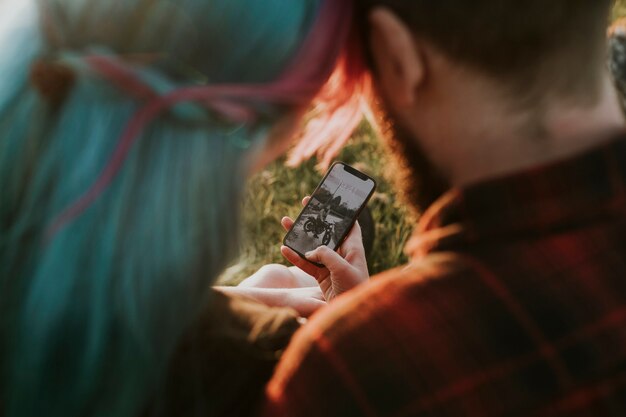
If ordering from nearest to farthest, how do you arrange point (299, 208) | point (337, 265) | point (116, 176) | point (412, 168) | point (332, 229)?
point (116, 176) → point (412, 168) → point (337, 265) → point (332, 229) → point (299, 208)

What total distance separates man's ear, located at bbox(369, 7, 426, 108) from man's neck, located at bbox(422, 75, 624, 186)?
0.24 ft

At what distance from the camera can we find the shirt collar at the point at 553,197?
105 centimetres

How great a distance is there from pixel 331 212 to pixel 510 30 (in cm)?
106

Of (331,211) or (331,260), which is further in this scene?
(331,211)

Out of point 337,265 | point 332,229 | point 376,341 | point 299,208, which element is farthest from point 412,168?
point 299,208

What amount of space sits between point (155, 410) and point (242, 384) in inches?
4.8

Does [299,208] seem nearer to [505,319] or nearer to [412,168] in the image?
[412,168]

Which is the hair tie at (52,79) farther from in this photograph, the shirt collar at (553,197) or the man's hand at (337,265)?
the man's hand at (337,265)

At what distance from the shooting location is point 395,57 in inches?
44.0

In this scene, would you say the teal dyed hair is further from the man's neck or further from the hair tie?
the man's neck

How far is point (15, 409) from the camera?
108 cm

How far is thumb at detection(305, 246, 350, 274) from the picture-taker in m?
1.90

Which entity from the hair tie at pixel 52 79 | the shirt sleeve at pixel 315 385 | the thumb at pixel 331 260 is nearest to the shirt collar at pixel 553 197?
the shirt sleeve at pixel 315 385

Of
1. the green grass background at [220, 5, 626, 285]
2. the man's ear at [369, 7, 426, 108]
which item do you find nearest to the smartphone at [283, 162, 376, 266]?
the green grass background at [220, 5, 626, 285]
